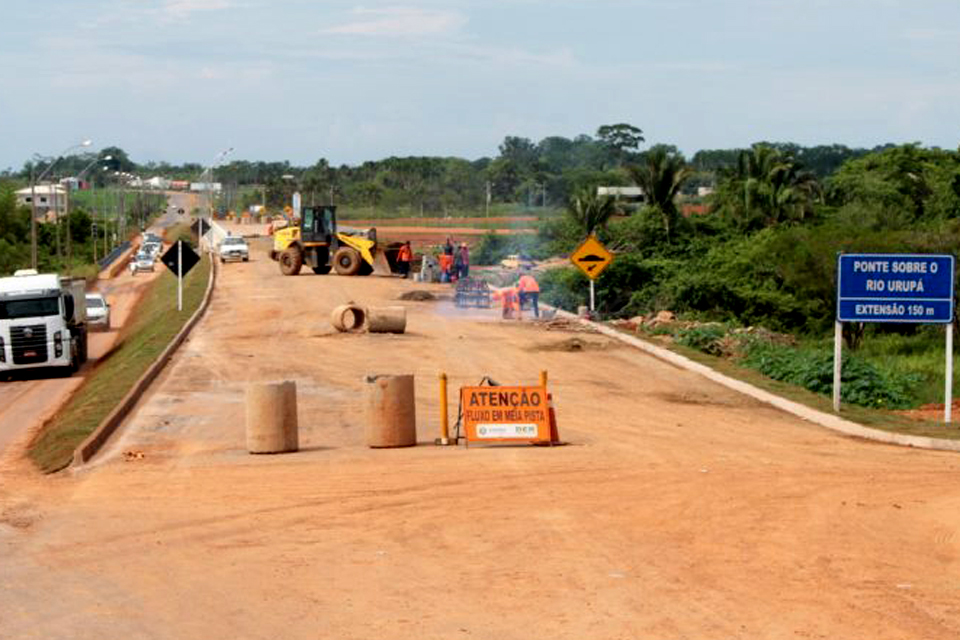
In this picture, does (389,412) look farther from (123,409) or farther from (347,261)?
(347,261)

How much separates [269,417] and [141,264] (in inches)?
3195

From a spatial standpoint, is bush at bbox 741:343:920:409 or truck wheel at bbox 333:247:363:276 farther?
truck wheel at bbox 333:247:363:276

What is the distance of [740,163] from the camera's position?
92562 mm

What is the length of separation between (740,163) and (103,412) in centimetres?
7140

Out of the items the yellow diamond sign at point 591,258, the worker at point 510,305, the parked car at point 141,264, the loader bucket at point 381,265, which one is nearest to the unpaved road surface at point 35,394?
the loader bucket at point 381,265

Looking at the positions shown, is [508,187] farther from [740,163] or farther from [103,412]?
[103,412]

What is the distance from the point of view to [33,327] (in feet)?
130

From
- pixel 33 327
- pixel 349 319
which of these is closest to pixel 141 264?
pixel 33 327

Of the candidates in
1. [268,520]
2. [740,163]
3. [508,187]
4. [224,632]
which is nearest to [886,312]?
[268,520]

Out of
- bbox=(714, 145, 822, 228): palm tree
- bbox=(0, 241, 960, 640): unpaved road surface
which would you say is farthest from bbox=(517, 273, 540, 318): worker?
bbox=(714, 145, 822, 228): palm tree

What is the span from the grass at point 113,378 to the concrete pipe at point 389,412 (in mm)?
4563

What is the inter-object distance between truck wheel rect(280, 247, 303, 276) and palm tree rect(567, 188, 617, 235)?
1838 centimetres

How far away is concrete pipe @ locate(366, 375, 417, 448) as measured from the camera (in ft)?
69.8

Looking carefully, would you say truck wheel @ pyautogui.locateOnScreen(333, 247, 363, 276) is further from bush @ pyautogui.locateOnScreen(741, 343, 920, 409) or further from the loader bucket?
bush @ pyautogui.locateOnScreen(741, 343, 920, 409)
